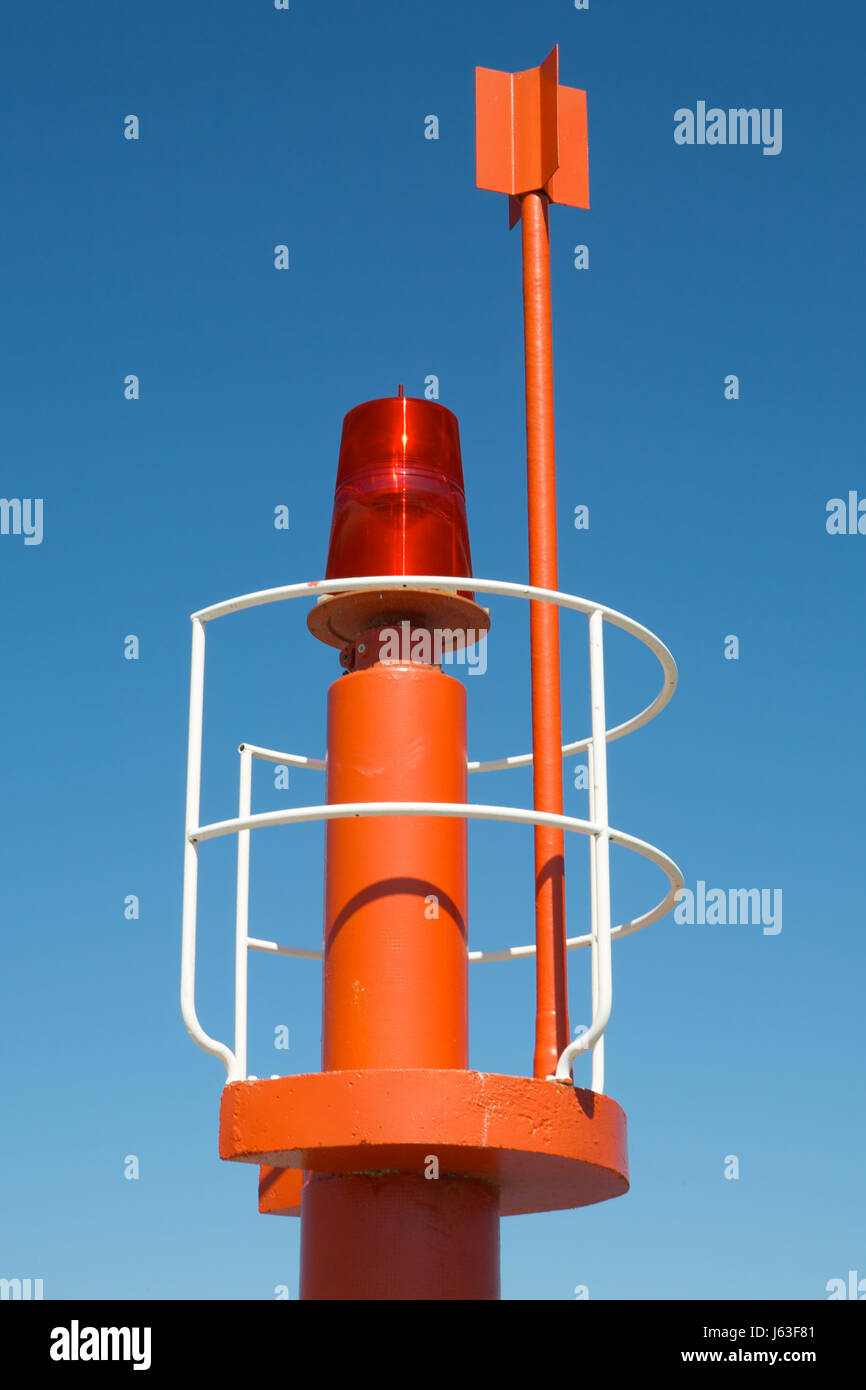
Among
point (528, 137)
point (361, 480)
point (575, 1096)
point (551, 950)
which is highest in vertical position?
point (528, 137)

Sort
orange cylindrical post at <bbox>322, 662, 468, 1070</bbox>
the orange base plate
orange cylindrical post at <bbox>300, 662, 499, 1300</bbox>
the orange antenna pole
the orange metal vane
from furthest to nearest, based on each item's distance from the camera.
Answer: the orange metal vane < the orange antenna pole < orange cylindrical post at <bbox>322, 662, 468, 1070</bbox> < orange cylindrical post at <bbox>300, 662, 499, 1300</bbox> < the orange base plate

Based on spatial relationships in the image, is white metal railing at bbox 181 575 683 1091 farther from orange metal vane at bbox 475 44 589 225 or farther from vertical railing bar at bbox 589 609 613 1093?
orange metal vane at bbox 475 44 589 225

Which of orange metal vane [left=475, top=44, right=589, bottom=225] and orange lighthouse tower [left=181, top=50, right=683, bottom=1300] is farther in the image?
orange metal vane [left=475, top=44, right=589, bottom=225]

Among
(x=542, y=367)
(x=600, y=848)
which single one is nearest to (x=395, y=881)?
(x=600, y=848)

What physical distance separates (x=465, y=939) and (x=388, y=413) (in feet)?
10.5

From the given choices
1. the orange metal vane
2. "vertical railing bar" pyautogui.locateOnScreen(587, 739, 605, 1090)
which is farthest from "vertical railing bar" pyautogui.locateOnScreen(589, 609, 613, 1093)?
the orange metal vane

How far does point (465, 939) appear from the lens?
1077 centimetres

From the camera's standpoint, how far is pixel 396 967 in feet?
34.1

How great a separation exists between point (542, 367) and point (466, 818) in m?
3.11

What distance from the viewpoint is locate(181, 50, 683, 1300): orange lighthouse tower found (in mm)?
9617

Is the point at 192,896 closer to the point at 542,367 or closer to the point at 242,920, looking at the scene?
the point at 242,920
